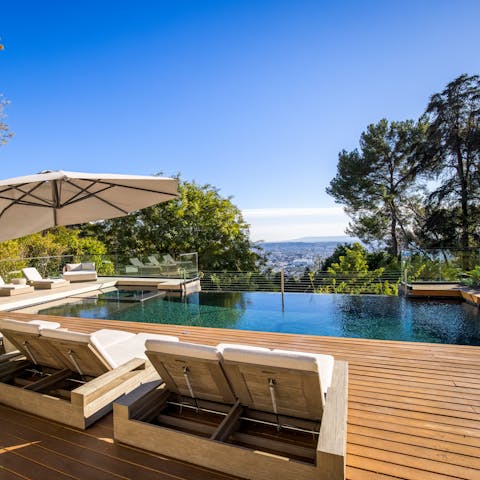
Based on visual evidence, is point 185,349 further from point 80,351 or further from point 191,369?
point 80,351

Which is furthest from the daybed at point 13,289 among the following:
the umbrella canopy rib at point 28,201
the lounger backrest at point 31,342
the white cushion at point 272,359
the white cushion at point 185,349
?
the white cushion at point 272,359

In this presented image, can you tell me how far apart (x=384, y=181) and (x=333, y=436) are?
18196 millimetres

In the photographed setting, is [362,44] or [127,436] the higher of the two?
[362,44]

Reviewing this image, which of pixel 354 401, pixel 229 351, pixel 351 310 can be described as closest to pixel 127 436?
pixel 229 351

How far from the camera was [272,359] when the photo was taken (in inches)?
66.2

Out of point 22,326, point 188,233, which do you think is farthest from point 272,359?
point 188,233

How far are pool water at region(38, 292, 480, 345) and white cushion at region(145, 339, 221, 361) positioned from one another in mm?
3756

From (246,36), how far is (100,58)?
15.3 ft

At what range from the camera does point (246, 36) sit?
29.0ft

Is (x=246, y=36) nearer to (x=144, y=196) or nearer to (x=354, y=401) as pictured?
(x=144, y=196)

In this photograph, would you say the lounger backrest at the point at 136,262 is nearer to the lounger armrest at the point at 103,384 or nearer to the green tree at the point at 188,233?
the green tree at the point at 188,233

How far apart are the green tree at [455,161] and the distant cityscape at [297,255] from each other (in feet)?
14.7

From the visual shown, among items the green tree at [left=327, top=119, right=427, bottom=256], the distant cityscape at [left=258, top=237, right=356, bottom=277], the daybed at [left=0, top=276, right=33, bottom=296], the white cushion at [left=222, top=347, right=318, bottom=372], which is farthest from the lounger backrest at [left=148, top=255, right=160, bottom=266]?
the green tree at [left=327, top=119, right=427, bottom=256]

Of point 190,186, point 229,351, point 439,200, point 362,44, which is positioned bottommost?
point 229,351
